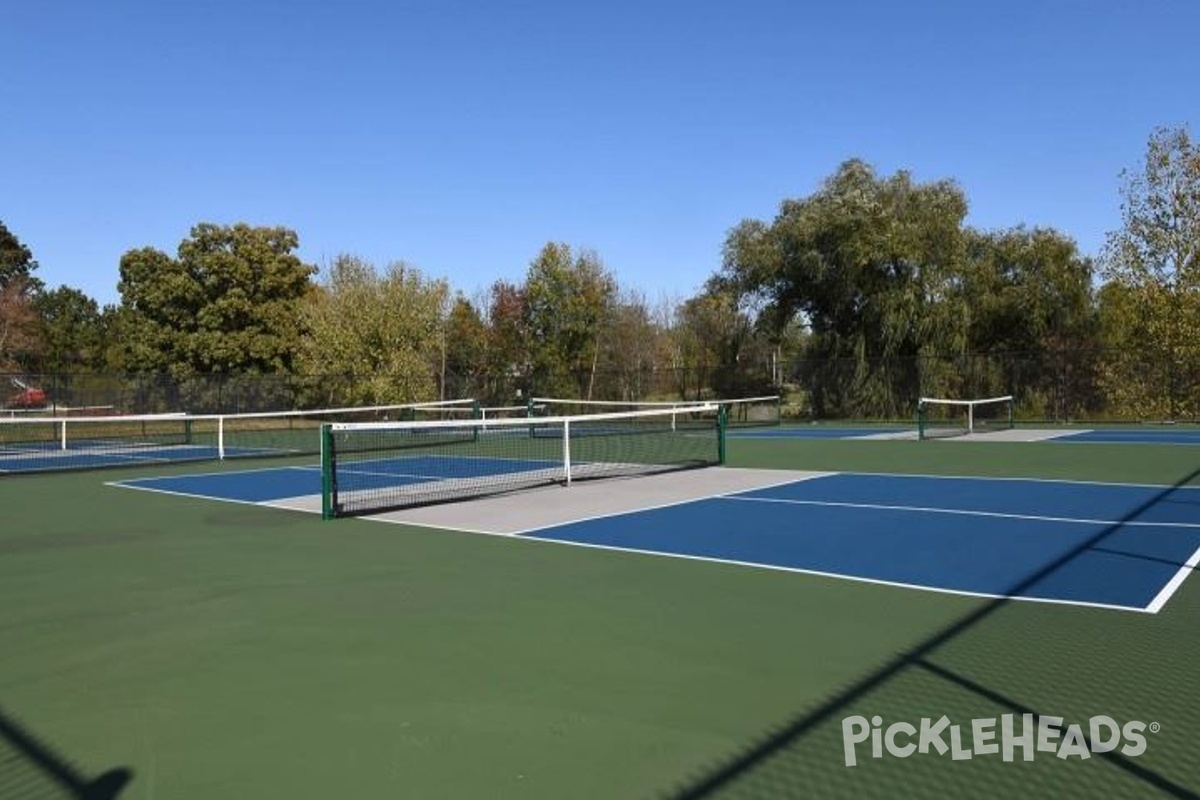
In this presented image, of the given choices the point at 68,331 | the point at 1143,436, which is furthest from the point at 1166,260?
the point at 68,331

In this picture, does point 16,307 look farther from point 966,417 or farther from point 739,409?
point 966,417

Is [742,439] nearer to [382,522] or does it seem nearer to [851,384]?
[851,384]

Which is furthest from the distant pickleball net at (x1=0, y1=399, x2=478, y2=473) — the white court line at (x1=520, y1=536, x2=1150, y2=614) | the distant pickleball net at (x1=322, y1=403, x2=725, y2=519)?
the white court line at (x1=520, y1=536, x2=1150, y2=614)

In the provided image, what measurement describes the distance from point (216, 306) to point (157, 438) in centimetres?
1735

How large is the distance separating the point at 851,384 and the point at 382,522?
28.3m

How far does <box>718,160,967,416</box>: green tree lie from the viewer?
35.9 meters

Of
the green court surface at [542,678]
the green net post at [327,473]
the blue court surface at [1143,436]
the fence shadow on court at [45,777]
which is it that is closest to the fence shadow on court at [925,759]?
the green court surface at [542,678]

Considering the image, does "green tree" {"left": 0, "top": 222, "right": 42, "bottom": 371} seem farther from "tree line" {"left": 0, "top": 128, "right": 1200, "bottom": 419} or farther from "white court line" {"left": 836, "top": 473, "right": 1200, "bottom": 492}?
"white court line" {"left": 836, "top": 473, "right": 1200, "bottom": 492}

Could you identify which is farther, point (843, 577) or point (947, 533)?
point (947, 533)

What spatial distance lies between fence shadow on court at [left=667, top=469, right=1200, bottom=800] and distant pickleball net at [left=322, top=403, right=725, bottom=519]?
Answer: 8.10 meters

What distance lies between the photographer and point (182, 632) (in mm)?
6230

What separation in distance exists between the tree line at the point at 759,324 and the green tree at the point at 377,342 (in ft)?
0.26

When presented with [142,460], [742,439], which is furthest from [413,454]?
[742,439]

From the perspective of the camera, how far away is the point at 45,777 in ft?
13.0
